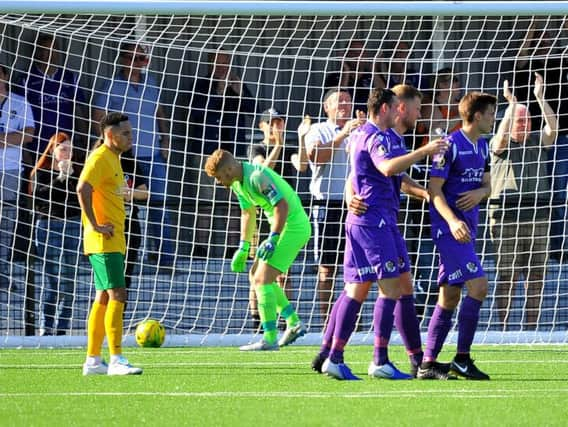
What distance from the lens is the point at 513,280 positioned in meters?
13.2

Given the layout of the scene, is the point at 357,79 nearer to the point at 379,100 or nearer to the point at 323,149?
the point at 323,149

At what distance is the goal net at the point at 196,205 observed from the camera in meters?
13.1

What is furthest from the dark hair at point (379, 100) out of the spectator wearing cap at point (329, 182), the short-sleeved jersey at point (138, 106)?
the short-sleeved jersey at point (138, 106)

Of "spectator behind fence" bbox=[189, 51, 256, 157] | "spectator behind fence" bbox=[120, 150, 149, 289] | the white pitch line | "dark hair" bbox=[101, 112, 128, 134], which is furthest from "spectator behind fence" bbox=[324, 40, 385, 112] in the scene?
the white pitch line

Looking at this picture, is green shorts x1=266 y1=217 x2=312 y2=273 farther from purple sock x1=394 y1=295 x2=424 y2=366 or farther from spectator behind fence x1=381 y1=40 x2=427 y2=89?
purple sock x1=394 y1=295 x2=424 y2=366

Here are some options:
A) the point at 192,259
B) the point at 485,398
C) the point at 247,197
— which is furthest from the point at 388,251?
the point at 192,259

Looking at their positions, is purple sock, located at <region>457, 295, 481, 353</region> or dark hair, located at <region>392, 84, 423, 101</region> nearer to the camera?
purple sock, located at <region>457, 295, 481, 353</region>

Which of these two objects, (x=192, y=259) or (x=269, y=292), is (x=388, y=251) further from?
(x=192, y=259)

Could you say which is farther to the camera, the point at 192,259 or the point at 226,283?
the point at 226,283

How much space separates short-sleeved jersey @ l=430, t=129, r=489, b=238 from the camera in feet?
30.1

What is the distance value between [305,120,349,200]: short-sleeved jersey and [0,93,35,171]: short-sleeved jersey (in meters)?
2.71

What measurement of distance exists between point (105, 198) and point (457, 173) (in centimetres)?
250

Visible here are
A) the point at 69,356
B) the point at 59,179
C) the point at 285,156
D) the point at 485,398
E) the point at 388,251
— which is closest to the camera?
the point at 485,398

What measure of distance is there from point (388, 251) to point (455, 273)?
50cm
